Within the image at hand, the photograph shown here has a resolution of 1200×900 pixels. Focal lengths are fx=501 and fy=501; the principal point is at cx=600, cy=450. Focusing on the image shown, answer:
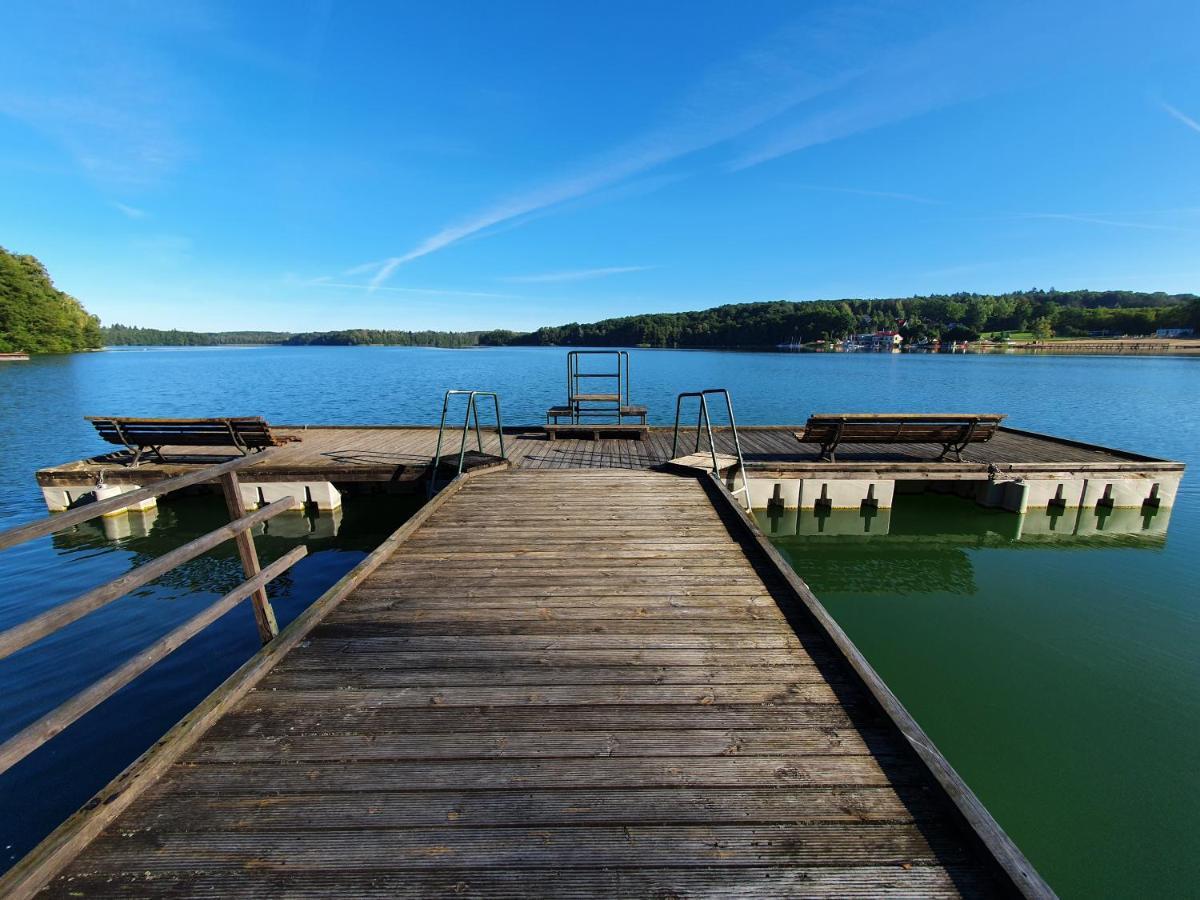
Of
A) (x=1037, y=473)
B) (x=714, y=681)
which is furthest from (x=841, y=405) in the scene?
(x=714, y=681)

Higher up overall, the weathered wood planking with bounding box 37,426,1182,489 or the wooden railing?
the wooden railing

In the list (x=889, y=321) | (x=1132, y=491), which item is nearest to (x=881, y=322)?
(x=889, y=321)

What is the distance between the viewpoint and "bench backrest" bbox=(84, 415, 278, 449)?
8.49m

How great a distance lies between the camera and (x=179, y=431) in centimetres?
864

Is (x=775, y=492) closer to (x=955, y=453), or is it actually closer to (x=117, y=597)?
(x=955, y=453)

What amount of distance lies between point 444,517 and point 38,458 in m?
15.2

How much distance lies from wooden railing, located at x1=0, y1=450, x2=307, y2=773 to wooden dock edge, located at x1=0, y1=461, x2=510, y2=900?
31 cm

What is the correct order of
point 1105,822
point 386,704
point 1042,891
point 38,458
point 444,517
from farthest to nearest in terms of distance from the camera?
1. point 38,458
2. point 444,517
3. point 1105,822
4. point 386,704
5. point 1042,891

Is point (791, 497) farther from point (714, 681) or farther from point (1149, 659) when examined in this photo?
point (714, 681)

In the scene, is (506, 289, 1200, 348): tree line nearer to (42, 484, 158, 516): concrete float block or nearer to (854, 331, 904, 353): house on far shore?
(854, 331, 904, 353): house on far shore

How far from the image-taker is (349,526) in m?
8.95

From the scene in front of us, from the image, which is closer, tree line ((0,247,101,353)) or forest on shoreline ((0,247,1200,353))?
tree line ((0,247,101,353))

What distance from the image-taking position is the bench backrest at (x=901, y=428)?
849 cm

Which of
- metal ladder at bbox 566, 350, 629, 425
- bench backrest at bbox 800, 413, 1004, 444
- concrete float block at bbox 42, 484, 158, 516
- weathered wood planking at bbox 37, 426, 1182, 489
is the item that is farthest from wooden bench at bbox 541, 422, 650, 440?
concrete float block at bbox 42, 484, 158, 516
